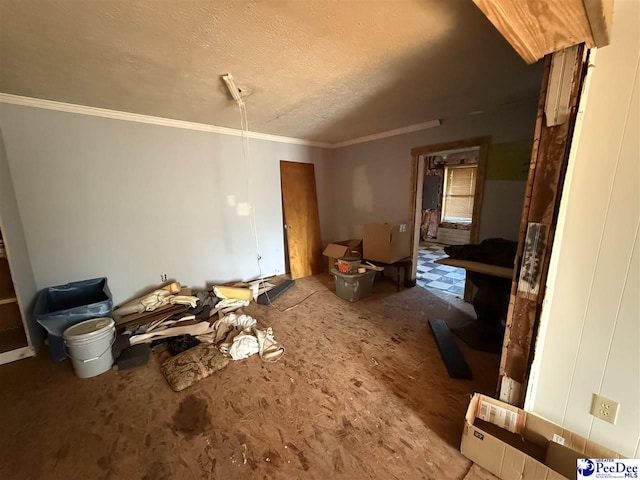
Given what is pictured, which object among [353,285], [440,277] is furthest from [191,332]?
[440,277]

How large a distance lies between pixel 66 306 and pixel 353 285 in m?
3.13

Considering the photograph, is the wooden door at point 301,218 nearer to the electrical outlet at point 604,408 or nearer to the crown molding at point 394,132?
the crown molding at point 394,132

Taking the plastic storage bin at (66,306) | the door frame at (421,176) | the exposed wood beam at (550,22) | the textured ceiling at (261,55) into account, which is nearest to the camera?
the exposed wood beam at (550,22)

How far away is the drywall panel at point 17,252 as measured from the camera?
6.64ft

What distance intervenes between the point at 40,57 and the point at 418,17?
2.40m

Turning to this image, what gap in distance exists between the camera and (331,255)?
155 inches

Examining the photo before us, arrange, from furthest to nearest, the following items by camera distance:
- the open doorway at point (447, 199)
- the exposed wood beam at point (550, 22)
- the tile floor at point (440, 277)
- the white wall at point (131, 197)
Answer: the open doorway at point (447, 199), the tile floor at point (440, 277), the white wall at point (131, 197), the exposed wood beam at point (550, 22)

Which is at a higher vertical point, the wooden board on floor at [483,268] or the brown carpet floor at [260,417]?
the wooden board on floor at [483,268]

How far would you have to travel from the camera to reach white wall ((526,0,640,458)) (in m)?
1.03

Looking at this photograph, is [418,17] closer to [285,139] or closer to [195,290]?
[285,139]

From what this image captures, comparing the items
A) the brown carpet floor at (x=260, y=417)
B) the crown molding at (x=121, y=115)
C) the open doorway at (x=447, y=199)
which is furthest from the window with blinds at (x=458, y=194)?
the brown carpet floor at (x=260, y=417)

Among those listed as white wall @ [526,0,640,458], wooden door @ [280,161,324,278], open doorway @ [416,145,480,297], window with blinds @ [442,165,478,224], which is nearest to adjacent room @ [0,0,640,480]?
white wall @ [526,0,640,458]

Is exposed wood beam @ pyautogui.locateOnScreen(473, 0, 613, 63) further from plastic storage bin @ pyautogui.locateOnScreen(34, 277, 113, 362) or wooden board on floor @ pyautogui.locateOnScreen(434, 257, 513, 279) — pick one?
plastic storage bin @ pyautogui.locateOnScreen(34, 277, 113, 362)

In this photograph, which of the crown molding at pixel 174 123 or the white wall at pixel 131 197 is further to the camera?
the white wall at pixel 131 197
